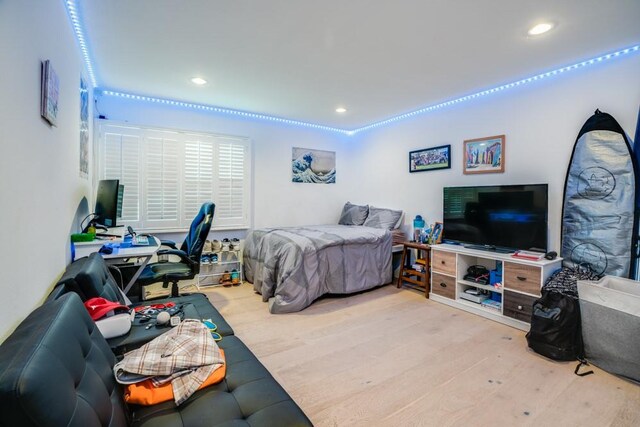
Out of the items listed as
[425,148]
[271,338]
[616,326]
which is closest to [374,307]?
[271,338]

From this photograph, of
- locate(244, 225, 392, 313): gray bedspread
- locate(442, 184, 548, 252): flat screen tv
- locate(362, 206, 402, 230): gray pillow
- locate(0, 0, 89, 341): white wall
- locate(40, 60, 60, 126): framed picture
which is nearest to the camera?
locate(0, 0, 89, 341): white wall

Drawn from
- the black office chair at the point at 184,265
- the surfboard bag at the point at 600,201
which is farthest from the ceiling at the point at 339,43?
the black office chair at the point at 184,265

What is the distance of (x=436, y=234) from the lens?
4082mm

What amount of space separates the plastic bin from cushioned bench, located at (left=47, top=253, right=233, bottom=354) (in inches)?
104

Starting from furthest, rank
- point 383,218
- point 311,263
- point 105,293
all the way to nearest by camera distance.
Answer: point 383,218 < point 311,263 < point 105,293

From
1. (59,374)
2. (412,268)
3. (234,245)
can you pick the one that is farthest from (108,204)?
(412,268)

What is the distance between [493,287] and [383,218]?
6.29ft

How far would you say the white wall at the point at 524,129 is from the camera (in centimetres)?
276

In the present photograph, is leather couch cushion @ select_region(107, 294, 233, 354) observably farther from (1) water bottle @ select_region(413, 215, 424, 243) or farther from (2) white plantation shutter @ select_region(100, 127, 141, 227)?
(1) water bottle @ select_region(413, 215, 424, 243)

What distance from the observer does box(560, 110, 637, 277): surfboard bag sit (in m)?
2.59

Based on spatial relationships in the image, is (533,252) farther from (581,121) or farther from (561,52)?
(561,52)

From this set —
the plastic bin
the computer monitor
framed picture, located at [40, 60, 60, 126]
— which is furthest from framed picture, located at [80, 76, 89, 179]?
the plastic bin

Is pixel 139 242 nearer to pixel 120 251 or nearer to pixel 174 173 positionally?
pixel 120 251

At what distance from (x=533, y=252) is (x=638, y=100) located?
154cm
